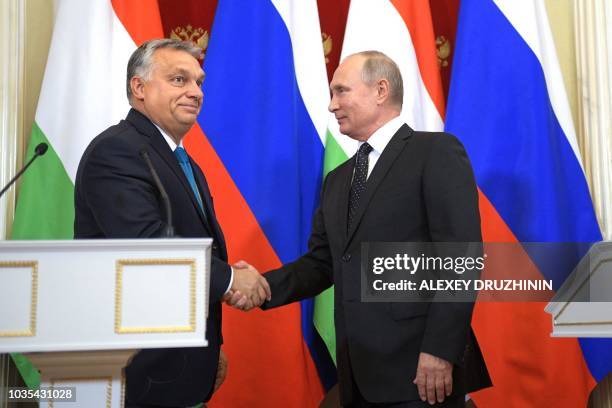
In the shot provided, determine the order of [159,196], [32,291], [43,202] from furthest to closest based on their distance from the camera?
[43,202] < [159,196] < [32,291]

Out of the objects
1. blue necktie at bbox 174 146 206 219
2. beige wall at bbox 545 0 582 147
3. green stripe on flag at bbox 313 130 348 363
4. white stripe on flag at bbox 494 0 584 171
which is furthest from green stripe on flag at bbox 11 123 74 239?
beige wall at bbox 545 0 582 147

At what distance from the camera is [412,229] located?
2.70m

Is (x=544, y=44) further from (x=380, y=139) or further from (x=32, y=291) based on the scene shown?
(x=32, y=291)

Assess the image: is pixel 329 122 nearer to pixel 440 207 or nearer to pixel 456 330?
pixel 440 207

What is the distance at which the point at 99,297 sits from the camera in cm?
182

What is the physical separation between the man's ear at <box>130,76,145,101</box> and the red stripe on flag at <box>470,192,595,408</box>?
1.75 meters

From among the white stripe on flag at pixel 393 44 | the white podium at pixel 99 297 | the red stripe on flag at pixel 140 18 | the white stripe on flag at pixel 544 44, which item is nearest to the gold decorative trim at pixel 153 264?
the white podium at pixel 99 297

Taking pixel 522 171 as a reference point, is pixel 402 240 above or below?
below

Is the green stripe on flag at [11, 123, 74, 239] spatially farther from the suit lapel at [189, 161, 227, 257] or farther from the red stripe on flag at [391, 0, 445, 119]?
the red stripe on flag at [391, 0, 445, 119]

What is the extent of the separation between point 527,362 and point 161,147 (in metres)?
1.87

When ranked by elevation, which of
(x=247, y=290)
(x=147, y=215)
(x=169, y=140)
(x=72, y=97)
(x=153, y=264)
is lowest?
(x=247, y=290)

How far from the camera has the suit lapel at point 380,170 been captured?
275 cm

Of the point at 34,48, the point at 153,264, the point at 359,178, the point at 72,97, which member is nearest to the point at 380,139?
the point at 359,178

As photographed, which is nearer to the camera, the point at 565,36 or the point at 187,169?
the point at 187,169
